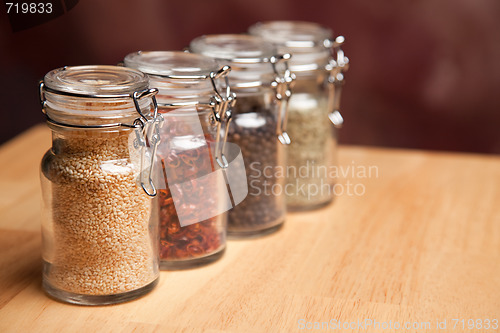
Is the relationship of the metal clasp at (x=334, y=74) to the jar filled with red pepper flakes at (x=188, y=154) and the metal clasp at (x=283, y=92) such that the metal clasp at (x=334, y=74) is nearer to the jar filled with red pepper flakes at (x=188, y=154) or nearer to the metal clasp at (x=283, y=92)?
the metal clasp at (x=283, y=92)

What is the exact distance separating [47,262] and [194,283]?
0.18 meters

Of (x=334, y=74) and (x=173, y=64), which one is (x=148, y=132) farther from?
(x=334, y=74)

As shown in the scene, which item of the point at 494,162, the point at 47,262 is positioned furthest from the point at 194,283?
the point at 494,162

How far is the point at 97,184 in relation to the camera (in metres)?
0.71

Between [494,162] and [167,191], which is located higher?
[167,191]

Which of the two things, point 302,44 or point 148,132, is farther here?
point 302,44

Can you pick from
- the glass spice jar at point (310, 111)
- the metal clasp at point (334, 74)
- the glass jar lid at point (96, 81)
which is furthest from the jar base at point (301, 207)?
the glass jar lid at point (96, 81)

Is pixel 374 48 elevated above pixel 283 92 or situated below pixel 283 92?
below

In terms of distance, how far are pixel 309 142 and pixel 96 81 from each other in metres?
0.41

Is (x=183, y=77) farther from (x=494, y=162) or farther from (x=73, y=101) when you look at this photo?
(x=494, y=162)

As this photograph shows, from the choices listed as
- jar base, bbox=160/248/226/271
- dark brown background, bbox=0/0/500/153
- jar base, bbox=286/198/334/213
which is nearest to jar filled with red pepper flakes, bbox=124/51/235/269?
jar base, bbox=160/248/226/271

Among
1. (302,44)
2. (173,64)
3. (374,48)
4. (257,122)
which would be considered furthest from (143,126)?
(374,48)

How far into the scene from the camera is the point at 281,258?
91 centimetres

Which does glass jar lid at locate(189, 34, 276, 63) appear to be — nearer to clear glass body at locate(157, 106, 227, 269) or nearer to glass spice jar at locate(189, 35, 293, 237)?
glass spice jar at locate(189, 35, 293, 237)
